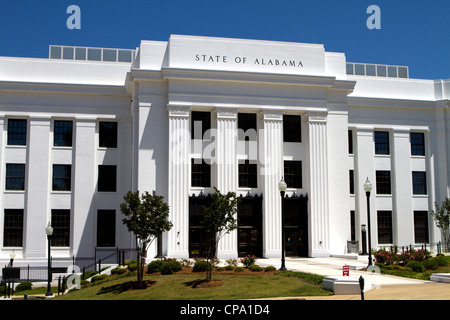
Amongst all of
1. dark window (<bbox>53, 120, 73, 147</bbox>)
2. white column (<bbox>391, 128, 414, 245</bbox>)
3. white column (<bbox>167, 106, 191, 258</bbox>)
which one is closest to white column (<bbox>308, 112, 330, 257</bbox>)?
white column (<bbox>391, 128, 414, 245</bbox>)

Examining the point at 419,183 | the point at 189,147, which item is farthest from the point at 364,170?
the point at 189,147

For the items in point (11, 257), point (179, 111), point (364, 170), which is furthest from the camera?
point (364, 170)

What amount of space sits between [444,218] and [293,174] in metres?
12.7

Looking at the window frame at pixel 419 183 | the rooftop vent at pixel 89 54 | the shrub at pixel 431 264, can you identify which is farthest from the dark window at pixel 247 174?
the window frame at pixel 419 183

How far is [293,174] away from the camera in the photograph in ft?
129

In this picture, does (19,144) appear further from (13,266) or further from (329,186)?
(329,186)

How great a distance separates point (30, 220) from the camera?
39.0 metres

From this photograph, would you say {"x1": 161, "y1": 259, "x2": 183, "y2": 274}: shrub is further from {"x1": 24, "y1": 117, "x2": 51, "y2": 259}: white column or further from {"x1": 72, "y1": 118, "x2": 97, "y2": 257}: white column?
{"x1": 24, "y1": 117, "x2": 51, "y2": 259}: white column

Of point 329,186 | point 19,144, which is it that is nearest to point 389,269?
point 329,186

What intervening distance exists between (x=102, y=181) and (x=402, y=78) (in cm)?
2825

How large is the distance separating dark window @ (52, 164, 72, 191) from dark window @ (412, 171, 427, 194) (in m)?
29.1

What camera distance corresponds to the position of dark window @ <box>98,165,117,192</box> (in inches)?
1608

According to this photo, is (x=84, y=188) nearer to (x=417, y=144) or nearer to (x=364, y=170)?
(x=364, y=170)

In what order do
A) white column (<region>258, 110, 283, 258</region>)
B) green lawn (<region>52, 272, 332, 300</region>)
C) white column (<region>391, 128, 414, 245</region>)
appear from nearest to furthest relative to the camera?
green lawn (<region>52, 272, 332, 300</region>) < white column (<region>258, 110, 283, 258</region>) < white column (<region>391, 128, 414, 245</region>)
